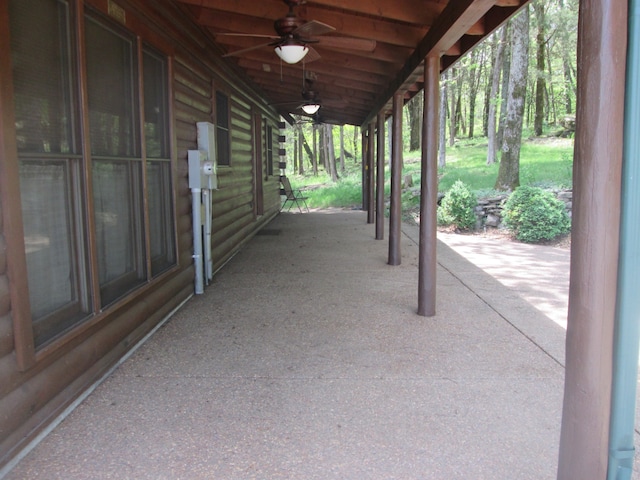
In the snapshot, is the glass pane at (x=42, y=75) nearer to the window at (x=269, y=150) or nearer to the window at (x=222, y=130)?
the window at (x=222, y=130)

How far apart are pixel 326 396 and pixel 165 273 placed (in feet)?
6.04

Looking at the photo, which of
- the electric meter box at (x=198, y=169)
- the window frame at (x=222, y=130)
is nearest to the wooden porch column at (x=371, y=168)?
the window frame at (x=222, y=130)

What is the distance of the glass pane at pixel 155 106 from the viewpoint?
373 cm

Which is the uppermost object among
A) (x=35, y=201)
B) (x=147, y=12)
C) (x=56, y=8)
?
(x=147, y=12)

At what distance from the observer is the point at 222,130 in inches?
249

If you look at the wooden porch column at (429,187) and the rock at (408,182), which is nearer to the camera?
the wooden porch column at (429,187)

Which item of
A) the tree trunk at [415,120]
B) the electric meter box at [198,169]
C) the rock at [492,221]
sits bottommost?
the rock at [492,221]

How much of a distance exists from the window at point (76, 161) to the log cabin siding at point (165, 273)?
14 cm

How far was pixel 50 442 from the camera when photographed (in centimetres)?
225

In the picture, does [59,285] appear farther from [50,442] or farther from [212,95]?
[212,95]

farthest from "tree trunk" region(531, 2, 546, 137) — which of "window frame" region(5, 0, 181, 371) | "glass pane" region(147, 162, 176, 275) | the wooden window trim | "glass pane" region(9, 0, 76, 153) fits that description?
the wooden window trim

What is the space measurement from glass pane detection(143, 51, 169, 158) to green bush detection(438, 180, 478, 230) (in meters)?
6.50

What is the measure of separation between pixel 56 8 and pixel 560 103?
1322 inches

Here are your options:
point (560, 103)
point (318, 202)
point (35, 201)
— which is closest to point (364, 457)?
point (35, 201)
